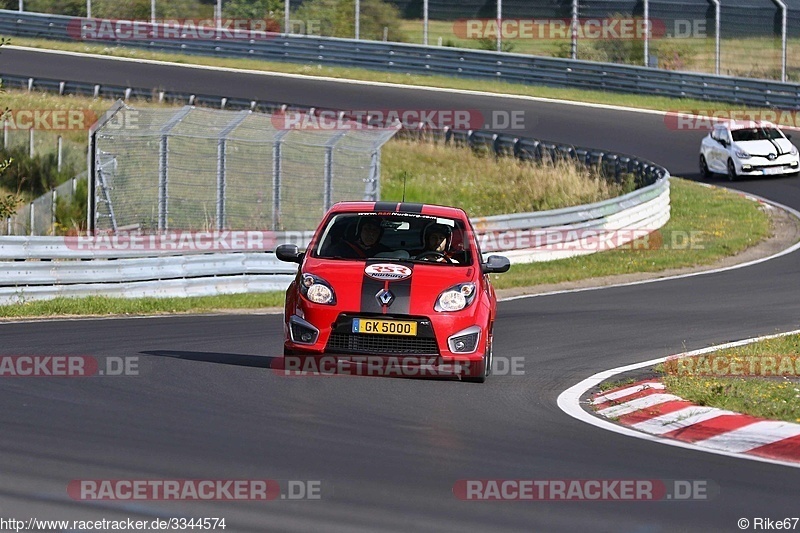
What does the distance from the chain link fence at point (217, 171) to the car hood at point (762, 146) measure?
1111 centimetres

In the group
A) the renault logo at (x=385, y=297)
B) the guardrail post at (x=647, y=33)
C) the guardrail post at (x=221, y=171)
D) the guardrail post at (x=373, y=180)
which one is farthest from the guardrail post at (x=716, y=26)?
the renault logo at (x=385, y=297)

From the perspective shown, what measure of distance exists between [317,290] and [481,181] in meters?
20.7

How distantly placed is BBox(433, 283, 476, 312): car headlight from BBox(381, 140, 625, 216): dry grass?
703 inches

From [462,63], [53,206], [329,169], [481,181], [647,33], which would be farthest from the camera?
[462,63]

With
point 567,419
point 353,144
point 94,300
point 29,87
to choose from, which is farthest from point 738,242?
point 29,87

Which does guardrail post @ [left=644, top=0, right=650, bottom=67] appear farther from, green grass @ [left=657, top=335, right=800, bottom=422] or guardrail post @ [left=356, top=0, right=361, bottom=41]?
green grass @ [left=657, top=335, right=800, bottom=422]

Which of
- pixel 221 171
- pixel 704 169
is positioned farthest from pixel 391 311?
pixel 704 169

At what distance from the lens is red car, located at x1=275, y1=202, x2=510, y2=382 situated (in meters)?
10.7

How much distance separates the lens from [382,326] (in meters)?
10.6

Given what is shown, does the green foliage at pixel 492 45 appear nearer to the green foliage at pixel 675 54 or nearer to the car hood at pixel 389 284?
the green foliage at pixel 675 54

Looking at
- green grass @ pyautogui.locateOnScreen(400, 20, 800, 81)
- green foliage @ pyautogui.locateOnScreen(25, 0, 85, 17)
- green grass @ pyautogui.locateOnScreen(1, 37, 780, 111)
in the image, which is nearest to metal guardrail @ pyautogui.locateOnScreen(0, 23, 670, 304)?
green grass @ pyautogui.locateOnScreen(1, 37, 780, 111)

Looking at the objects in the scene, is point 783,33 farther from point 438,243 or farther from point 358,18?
point 438,243

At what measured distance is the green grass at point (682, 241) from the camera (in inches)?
854

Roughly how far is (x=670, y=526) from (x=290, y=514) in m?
1.79
